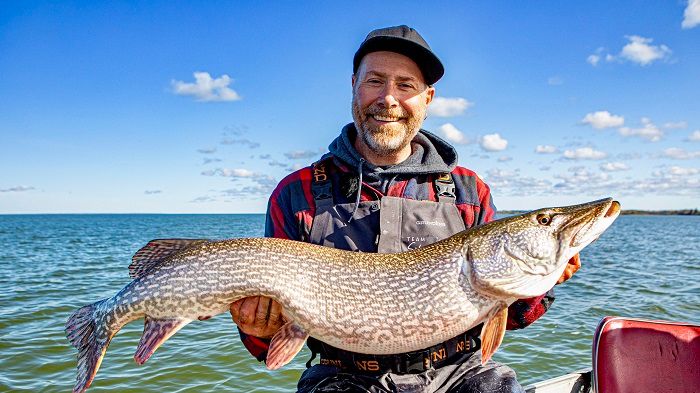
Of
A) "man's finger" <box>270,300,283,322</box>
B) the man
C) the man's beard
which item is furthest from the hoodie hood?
"man's finger" <box>270,300,283,322</box>

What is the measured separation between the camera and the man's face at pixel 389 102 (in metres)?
3.49

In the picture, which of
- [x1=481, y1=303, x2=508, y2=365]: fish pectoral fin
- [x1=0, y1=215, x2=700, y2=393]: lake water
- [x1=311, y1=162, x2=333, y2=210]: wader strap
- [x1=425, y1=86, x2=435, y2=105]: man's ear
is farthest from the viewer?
[x1=0, y1=215, x2=700, y2=393]: lake water

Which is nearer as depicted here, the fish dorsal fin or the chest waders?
the fish dorsal fin

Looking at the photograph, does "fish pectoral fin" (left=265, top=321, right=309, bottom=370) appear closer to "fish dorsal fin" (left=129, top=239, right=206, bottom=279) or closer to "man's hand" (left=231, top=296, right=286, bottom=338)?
"man's hand" (left=231, top=296, right=286, bottom=338)

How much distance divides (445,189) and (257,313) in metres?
1.44

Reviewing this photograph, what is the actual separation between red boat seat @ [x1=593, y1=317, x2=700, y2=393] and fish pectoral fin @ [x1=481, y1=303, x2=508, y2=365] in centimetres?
92

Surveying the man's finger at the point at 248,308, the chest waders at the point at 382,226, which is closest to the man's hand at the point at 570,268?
the chest waders at the point at 382,226

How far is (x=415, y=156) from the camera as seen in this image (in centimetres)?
362

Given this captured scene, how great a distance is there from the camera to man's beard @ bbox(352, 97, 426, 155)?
3490 mm

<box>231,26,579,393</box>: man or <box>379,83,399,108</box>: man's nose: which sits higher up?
<box>379,83,399,108</box>: man's nose

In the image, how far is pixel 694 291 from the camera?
39.1ft

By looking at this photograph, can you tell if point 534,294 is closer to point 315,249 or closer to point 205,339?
point 315,249

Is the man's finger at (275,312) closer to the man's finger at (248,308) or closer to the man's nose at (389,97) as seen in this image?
the man's finger at (248,308)

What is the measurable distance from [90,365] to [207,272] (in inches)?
33.7
